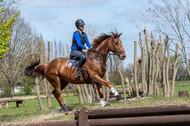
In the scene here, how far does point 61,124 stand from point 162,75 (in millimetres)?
6362

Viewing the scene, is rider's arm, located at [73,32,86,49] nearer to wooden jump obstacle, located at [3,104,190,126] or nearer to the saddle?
the saddle

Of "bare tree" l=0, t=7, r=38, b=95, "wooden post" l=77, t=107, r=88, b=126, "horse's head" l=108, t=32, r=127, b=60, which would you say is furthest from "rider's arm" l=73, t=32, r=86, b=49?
"bare tree" l=0, t=7, r=38, b=95

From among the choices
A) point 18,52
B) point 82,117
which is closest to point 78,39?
point 82,117

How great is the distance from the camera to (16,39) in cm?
3108

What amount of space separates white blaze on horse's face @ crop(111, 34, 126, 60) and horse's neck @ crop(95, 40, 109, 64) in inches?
11.1

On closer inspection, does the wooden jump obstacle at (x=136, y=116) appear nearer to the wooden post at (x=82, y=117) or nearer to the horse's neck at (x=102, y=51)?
the wooden post at (x=82, y=117)

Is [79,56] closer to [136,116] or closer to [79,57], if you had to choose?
[79,57]

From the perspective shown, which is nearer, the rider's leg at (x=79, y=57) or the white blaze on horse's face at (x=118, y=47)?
the white blaze on horse's face at (x=118, y=47)

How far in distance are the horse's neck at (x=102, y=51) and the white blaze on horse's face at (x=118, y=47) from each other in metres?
0.28

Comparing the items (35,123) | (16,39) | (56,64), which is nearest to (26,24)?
(16,39)

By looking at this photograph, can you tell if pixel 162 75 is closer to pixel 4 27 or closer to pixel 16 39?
pixel 4 27

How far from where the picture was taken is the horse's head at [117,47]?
24.6ft

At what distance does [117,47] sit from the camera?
764 cm

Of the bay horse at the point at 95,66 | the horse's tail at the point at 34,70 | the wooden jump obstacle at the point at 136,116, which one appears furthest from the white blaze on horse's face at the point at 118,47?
the wooden jump obstacle at the point at 136,116
